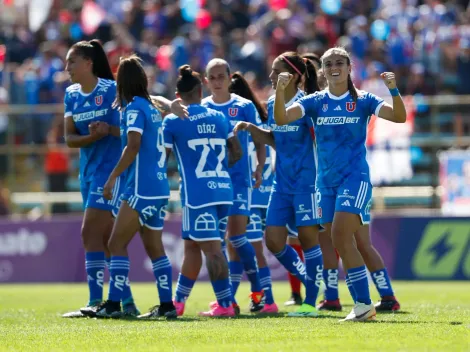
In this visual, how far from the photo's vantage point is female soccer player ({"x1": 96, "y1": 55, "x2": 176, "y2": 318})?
11.0 metres

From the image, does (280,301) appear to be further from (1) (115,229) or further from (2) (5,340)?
(2) (5,340)

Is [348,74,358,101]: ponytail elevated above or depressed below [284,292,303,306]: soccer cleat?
above

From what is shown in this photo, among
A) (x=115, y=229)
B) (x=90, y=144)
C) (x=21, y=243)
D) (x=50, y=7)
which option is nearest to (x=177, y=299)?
(x=115, y=229)

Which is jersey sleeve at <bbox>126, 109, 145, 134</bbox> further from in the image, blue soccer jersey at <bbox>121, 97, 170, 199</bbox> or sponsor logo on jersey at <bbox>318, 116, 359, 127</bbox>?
sponsor logo on jersey at <bbox>318, 116, 359, 127</bbox>

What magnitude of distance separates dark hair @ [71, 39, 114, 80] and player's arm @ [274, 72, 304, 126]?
8.80 ft

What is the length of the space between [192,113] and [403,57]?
12794 millimetres

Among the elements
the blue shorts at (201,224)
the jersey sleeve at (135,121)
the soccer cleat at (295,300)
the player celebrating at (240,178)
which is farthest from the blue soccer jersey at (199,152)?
the soccer cleat at (295,300)

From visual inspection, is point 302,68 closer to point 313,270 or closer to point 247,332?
point 313,270

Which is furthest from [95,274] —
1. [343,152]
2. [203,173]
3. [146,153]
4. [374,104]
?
[374,104]

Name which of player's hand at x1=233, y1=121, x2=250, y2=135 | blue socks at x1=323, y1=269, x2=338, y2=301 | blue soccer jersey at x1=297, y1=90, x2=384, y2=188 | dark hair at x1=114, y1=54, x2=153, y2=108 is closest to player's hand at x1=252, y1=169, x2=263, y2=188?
player's hand at x1=233, y1=121, x2=250, y2=135

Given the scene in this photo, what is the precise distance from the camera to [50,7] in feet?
92.0

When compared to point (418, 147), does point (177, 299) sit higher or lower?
lower

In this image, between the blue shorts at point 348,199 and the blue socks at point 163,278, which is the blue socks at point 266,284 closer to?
the blue socks at point 163,278

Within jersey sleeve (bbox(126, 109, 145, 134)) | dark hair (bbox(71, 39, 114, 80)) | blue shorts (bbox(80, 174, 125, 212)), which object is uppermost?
dark hair (bbox(71, 39, 114, 80))
